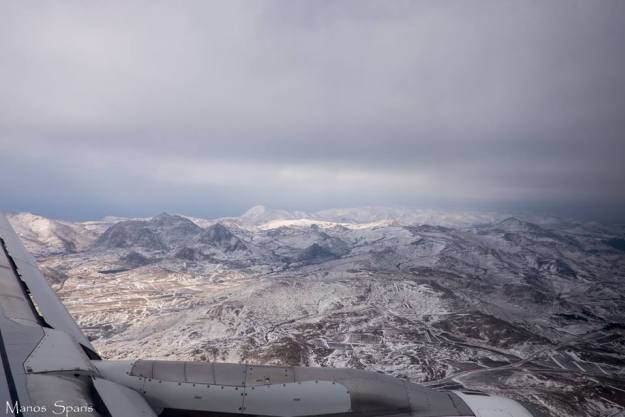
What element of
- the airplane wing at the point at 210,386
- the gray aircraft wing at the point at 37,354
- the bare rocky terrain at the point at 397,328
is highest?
the gray aircraft wing at the point at 37,354

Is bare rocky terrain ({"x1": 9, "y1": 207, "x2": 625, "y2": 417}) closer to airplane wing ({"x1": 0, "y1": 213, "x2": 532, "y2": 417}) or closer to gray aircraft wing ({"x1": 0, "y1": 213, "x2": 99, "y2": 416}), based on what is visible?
airplane wing ({"x1": 0, "y1": 213, "x2": 532, "y2": 417})

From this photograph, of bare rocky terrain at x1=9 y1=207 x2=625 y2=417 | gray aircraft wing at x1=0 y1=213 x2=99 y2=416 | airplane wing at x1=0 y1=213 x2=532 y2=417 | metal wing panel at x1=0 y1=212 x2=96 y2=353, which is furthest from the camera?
bare rocky terrain at x1=9 y1=207 x2=625 y2=417

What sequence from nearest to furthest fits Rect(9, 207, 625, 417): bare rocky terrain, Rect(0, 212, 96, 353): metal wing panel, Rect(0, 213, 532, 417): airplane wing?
Rect(0, 213, 532, 417): airplane wing < Rect(0, 212, 96, 353): metal wing panel < Rect(9, 207, 625, 417): bare rocky terrain

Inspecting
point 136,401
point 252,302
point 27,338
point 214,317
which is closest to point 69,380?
point 136,401

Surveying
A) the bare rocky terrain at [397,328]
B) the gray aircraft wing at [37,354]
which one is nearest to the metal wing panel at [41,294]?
the gray aircraft wing at [37,354]

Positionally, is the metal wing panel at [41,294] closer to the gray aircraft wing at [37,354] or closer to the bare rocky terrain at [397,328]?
the gray aircraft wing at [37,354]

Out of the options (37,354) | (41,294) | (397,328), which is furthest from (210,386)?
(397,328)

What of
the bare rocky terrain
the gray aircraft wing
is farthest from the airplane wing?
the bare rocky terrain
